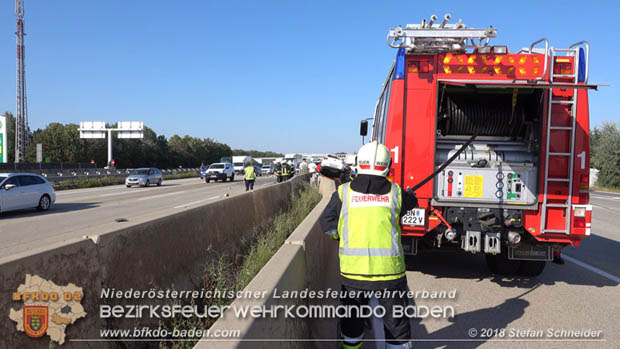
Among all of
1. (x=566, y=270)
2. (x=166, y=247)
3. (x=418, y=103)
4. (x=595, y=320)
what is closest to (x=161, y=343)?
(x=166, y=247)

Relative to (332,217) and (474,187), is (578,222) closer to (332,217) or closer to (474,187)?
(474,187)

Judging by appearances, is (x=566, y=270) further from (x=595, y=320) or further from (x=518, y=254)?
(x=595, y=320)

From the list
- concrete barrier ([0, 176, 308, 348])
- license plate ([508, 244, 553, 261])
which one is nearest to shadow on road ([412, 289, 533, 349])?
license plate ([508, 244, 553, 261])

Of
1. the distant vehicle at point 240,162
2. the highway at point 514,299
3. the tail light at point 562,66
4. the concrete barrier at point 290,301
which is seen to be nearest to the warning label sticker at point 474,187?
the highway at point 514,299

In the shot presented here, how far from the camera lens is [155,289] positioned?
399 centimetres

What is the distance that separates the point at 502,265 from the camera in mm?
6941

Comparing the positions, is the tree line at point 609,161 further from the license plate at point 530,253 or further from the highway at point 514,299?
the license plate at point 530,253

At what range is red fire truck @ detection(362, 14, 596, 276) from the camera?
5.61 m

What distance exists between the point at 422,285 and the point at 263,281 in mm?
4122

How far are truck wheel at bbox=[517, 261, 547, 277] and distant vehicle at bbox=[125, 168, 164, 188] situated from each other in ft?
97.8

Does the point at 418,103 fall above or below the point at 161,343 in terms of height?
above

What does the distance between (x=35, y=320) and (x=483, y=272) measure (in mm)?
6553

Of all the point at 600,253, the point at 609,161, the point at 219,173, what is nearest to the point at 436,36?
the point at 600,253

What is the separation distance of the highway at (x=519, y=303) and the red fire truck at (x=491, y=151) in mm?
612
